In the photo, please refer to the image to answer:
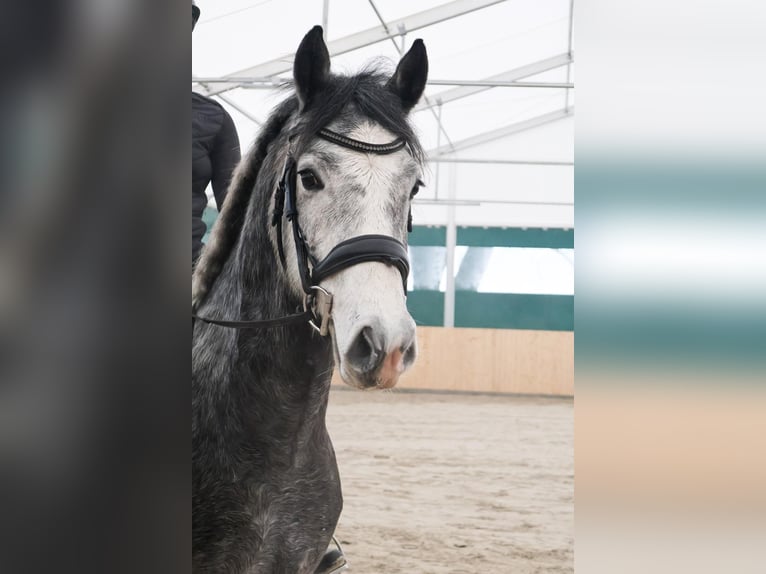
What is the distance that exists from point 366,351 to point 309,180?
16.1 inches

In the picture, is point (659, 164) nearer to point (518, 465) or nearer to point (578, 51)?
point (578, 51)

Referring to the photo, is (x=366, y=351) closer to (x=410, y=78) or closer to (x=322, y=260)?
(x=322, y=260)

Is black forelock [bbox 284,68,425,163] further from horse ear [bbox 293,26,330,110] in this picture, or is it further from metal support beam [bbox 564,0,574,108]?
metal support beam [bbox 564,0,574,108]

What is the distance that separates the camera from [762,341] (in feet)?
1.65

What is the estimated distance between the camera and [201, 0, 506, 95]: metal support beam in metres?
7.51

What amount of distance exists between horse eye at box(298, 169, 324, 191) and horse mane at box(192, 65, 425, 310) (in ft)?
0.20

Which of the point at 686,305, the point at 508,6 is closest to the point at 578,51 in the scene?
the point at 686,305

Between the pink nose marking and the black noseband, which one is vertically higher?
the black noseband

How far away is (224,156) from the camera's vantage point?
2240 mm

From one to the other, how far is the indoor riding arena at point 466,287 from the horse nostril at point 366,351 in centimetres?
9

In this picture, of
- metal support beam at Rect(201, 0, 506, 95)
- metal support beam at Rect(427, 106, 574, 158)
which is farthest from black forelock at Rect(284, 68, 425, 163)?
metal support beam at Rect(427, 106, 574, 158)

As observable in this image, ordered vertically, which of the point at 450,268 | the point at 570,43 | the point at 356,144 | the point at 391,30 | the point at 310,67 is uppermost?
the point at 570,43

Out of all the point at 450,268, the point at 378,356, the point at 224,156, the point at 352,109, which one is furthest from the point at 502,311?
the point at 378,356

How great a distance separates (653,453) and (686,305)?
0.42 feet
